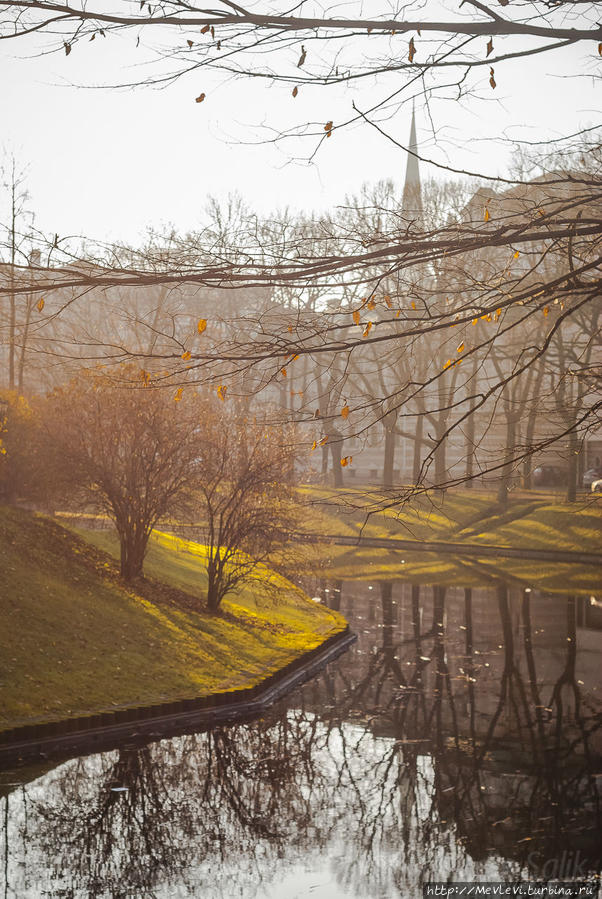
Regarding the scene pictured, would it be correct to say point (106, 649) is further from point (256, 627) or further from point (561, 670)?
point (561, 670)

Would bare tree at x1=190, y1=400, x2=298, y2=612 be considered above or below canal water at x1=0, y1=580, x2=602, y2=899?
above

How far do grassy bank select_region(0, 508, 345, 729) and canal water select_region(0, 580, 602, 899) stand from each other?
4.03 feet

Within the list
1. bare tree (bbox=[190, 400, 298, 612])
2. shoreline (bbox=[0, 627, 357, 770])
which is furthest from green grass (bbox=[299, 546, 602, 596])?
shoreline (bbox=[0, 627, 357, 770])

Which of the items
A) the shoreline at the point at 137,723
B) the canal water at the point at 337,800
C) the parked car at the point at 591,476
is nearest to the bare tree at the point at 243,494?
the canal water at the point at 337,800

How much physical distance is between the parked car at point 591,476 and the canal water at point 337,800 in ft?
118

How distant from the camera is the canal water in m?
8.34

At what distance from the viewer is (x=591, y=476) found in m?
51.9

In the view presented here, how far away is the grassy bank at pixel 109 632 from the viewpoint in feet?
42.8

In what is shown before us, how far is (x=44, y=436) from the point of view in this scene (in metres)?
20.5

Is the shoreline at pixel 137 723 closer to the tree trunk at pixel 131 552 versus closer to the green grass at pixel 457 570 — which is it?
the tree trunk at pixel 131 552

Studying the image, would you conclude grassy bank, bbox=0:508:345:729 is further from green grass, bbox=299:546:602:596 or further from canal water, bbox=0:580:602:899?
green grass, bbox=299:546:602:596

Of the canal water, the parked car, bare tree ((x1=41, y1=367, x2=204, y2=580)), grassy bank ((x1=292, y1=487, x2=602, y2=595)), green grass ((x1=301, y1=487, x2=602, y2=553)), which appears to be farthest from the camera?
the parked car

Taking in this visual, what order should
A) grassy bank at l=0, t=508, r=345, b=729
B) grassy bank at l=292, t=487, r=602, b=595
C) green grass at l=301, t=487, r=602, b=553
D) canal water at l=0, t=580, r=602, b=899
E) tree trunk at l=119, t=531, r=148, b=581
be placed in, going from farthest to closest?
green grass at l=301, t=487, r=602, b=553
grassy bank at l=292, t=487, r=602, b=595
tree trunk at l=119, t=531, r=148, b=581
grassy bank at l=0, t=508, r=345, b=729
canal water at l=0, t=580, r=602, b=899

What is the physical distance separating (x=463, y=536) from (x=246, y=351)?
115 ft
